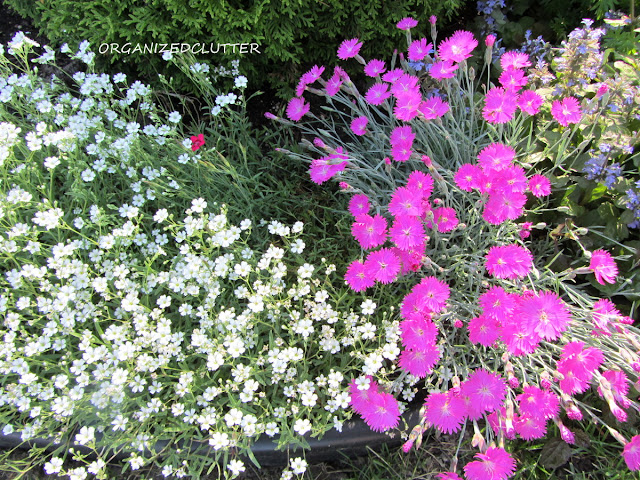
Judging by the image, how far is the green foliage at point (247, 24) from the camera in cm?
241

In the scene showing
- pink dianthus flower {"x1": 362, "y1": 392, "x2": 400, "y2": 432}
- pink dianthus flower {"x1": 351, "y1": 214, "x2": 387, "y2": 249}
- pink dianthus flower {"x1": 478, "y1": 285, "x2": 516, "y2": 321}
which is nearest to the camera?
pink dianthus flower {"x1": 478, "y1": 285, "x2": 516, "y2": 321}

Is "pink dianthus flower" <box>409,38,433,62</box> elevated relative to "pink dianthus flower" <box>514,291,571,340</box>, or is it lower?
elevated

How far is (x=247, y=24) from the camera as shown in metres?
2.54

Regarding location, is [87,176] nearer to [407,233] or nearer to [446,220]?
[407,233]

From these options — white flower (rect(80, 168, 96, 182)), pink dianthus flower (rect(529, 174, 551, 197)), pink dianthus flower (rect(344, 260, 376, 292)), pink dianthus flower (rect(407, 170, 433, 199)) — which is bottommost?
pink dianthus flower (rect(344, 260, 376, 292))

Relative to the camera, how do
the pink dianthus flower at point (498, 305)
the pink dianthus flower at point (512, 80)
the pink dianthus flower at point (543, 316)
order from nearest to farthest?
the pink dianthus flower at point (543, 316)
the pink dianthus flower at point (498, 305)
the pink dianthus flower at point (512, 80)

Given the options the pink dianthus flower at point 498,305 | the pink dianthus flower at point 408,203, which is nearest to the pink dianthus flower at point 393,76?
the pink dianthus flower at point 408,203

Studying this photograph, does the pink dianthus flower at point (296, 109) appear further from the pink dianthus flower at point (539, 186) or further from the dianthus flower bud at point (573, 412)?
the dianthus flower bud at point (573, 412)

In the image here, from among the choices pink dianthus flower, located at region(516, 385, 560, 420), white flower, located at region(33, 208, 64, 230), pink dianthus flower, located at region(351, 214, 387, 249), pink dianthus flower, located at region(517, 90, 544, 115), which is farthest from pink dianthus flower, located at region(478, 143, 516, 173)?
white flower, located at region(33, 208, 64, 230)

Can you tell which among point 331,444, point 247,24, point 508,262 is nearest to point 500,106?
point 508,262

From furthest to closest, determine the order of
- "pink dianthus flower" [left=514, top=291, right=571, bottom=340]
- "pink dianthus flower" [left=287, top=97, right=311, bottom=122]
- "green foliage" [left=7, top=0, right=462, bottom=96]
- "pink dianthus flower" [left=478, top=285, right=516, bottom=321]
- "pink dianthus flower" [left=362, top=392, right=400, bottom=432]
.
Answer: "green foliage" [left=7, top=0, right=462, bottom=96], "pink dianthus flower" [left=287, top=97, right=311, bottom=122], "pink dianthus flower" [left=362, top=392, right=400, bottom=432], "pink dianthus flower" [left=478, top=285, right=516, bottom=321], "pink dianthus flower" [left=514, top=291, right=571, bottom=340]

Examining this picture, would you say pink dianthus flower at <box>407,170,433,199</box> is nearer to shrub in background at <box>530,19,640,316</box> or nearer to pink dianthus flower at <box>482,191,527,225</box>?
pink dianthus flower at <box>482,191,527,225</box>

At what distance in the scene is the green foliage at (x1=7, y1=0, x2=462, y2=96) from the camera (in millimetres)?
2410

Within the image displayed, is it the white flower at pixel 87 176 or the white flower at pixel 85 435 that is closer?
the white flower at pixel 85 435
